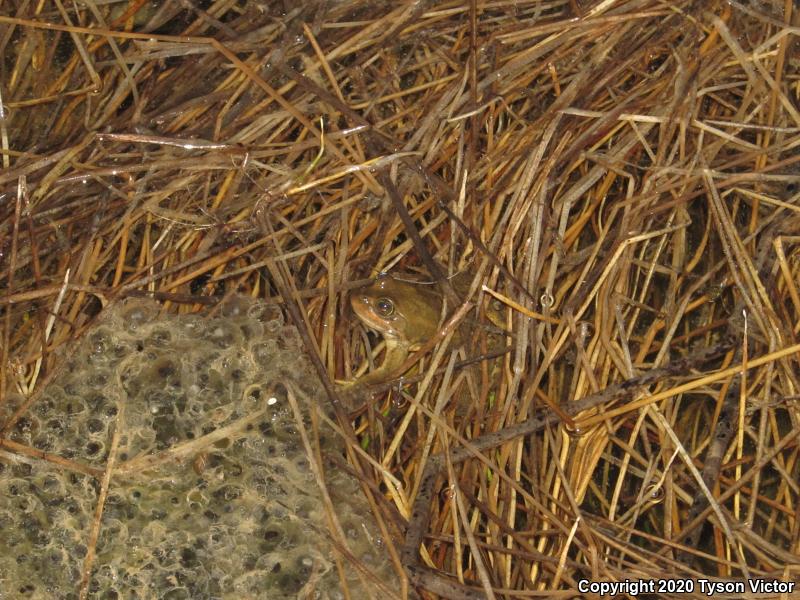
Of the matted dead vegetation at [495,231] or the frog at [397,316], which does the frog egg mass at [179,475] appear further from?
the frog at [397,316]

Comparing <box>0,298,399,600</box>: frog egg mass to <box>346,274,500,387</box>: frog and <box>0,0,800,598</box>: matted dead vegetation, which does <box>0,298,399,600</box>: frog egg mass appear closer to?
<box>0,0,800,598</box>: matted dead vegetation

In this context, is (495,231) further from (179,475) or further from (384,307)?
(179,475)

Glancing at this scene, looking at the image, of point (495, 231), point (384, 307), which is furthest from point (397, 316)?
point (495, 231)

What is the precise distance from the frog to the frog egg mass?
0.62 feet

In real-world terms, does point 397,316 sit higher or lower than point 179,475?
higher

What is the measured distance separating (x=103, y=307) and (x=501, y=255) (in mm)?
1038

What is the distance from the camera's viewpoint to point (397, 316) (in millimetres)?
2152

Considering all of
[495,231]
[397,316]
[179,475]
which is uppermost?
[495,231]

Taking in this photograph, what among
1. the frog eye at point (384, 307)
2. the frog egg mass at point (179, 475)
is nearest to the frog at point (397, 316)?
the frog eye at point (384, 307)

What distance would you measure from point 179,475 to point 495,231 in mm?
1012

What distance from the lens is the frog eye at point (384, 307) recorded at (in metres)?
2.15

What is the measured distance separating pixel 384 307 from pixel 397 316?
42 millimetres

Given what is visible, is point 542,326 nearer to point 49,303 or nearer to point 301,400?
point 301,400

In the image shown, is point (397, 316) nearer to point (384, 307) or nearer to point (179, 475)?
point (384, 307)
